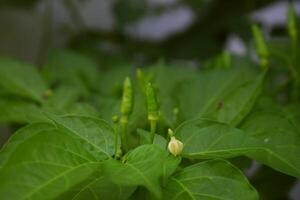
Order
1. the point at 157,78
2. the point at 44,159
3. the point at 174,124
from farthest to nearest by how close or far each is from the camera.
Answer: the point at 157,78, the point at 174,124, the point at 44,159

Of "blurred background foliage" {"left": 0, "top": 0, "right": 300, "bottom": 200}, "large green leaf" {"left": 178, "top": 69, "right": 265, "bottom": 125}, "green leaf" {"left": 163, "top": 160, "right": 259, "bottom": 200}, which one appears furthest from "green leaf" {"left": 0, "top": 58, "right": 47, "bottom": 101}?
"green leaf" {"left": 163, "top": 160, "right": 259, "bottom": 200}

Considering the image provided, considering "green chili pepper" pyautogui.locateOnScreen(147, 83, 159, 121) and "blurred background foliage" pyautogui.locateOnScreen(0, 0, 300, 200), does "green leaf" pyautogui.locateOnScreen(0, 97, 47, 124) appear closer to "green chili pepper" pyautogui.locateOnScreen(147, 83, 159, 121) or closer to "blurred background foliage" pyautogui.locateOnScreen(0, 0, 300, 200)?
"blurred background foliage" pyautogui.locateOnScreen(0, 0, 300, 200)

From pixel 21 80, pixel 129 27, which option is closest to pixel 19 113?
pixel 21 80

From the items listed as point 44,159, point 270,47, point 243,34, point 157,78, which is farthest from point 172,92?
point 243,34

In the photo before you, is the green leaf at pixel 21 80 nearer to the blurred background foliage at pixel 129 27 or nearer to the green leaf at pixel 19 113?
the green leaf at pixel 19 113

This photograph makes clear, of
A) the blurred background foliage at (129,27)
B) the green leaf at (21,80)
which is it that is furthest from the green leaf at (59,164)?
the blurred background foliage at (129,27)

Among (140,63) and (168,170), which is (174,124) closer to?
(168,170)

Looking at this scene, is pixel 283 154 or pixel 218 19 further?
pixel 218 19

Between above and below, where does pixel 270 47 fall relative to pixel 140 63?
above
